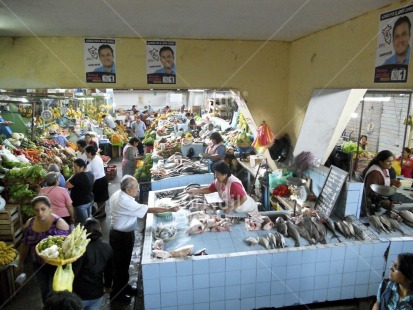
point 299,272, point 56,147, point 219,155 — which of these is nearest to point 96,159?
point 219,155

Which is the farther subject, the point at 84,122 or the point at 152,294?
the point at 84,122

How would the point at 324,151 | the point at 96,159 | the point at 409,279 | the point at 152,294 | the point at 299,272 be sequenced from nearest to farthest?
the point at 409,279
the point at 152,294
the point at 299,272
the point at 324,151
the point at 96,159

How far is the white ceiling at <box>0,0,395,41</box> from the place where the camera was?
3.63 metres

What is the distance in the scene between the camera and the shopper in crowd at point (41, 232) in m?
3.58

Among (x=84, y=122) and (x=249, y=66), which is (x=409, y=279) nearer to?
(x=249, y=66)

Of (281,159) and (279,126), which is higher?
(279,126)

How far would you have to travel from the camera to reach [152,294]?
3254 mm

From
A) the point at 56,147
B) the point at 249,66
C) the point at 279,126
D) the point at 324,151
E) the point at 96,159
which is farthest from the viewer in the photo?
the point at 56,147

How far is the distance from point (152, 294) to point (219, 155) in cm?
499

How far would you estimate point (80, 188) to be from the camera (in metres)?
6.01

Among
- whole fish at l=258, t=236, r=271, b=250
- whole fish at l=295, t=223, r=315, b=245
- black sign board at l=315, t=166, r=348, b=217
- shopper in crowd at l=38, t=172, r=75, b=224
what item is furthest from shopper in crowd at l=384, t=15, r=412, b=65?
shopper in crowd at l=38, t=172, r=75, b=224

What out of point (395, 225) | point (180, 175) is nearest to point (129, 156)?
point (180, 175)

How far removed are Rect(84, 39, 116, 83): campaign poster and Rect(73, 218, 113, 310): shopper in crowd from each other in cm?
320

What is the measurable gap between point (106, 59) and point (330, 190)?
176 inches
